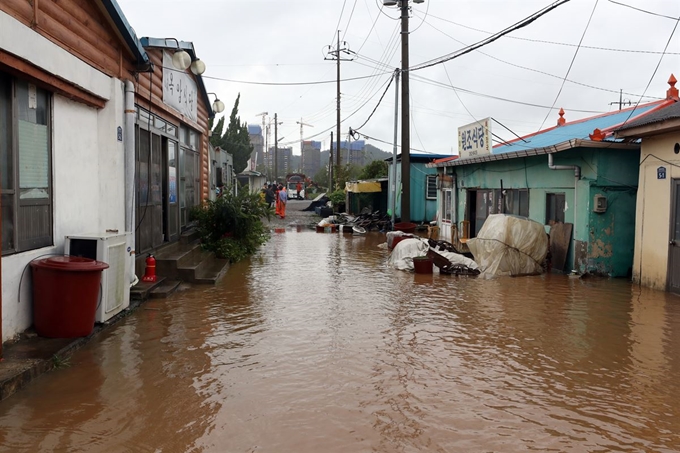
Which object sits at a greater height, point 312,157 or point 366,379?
point 312,157

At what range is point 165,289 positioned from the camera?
30.7 feet

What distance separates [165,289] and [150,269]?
0.46 metres

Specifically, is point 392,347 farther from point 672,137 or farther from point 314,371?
point 672,137

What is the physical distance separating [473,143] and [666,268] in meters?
7.46

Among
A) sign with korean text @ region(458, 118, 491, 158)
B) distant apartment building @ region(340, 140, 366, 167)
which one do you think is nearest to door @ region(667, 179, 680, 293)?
sign with korean text @ region(458, 118, 491, 158)

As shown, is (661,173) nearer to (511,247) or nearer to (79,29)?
(511,247)

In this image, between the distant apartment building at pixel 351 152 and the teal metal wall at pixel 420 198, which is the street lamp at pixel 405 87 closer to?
the teal metal wall at pixel 420 198

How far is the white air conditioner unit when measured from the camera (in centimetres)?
668

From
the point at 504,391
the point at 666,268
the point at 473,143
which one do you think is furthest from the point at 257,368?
the point at 473,143

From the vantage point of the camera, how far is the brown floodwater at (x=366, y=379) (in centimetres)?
419

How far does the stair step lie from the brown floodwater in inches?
7.4

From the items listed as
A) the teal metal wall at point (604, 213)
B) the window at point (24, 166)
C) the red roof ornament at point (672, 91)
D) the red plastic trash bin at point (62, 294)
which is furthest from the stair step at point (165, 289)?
the red roof ornament at point (672, 91)

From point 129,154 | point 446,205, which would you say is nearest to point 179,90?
point 129,154

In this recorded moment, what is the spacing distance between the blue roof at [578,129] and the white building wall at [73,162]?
934 centimetres
